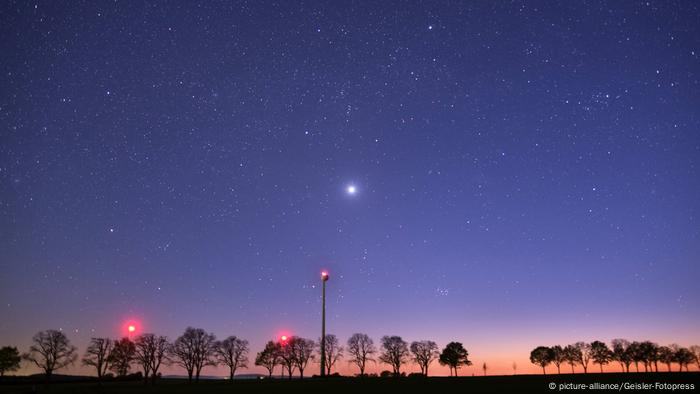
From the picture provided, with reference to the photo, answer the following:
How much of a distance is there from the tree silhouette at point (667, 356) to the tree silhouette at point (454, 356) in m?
67.3

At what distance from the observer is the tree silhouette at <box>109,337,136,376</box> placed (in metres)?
94.9

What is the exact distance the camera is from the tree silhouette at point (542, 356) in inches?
5489

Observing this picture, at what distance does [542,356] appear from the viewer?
14012 centimetres

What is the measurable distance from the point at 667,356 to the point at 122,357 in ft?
514

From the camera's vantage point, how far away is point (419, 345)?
418 ft

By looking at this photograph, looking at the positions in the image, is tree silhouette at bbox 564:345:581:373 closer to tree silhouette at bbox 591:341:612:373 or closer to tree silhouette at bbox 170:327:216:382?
tree silhouette at bbox 591:341:612:373

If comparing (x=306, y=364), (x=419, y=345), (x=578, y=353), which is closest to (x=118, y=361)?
(x=306, y=364)

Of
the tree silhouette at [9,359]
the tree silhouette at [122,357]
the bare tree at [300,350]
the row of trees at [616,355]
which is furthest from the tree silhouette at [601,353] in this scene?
the tree silhouette at [9,359]

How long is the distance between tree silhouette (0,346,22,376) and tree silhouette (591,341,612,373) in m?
156

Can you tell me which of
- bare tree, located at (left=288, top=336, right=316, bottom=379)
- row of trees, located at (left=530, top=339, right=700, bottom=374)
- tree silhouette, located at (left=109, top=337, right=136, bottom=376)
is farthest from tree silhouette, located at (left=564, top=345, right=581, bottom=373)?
tree silhouette, located at (left=109, top=337, right=136, bottom=376)

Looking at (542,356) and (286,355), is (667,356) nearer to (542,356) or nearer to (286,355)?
(542,356)

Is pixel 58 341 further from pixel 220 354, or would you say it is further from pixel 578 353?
pixel 578 353

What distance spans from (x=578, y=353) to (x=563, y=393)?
457ft

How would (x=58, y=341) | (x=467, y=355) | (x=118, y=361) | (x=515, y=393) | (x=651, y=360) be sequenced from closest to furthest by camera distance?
(x=515, y=393) < (x=118, y=361) < (x=58, y=341) < (x=467, y=355) < (x=651, y=360)
